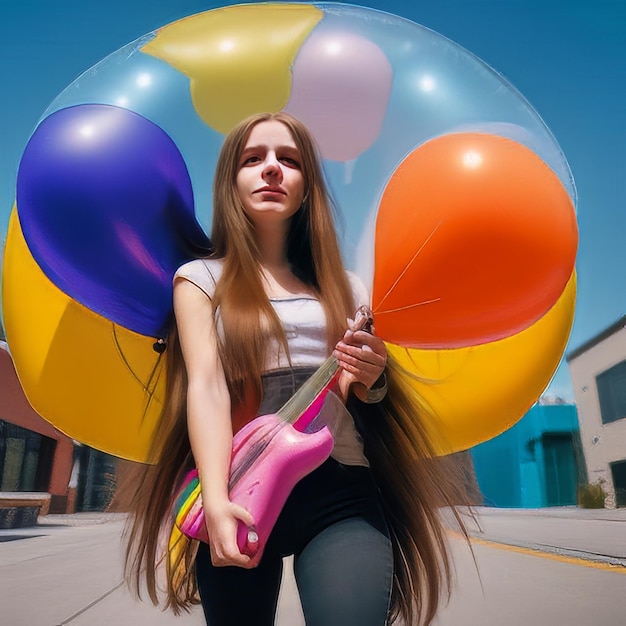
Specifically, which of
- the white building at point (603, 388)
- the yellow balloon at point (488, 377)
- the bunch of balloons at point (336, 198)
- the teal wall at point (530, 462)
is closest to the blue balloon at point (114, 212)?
the bunch of balloons at point (336, 198)

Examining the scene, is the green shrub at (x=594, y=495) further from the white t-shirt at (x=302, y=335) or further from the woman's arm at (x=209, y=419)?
the woman's arm at (x=209, y=419)

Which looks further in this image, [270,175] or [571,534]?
[571,534]

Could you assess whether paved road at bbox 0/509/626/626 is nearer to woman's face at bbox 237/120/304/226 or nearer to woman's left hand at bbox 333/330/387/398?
woman's left hand at bbox 333/330/387/398

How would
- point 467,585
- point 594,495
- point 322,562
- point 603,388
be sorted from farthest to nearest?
point 603,388, point 594,495, point 467,585, point 322,562

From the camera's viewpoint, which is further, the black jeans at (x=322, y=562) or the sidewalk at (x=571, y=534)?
the sidewalk at (x=571, y=534)

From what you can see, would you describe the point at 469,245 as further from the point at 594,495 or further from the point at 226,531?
the point at 594,495

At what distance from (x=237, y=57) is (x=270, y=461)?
1.12 meters

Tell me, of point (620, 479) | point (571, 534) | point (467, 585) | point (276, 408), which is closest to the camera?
point (276, 408)

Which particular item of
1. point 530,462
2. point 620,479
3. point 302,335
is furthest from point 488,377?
point 620,479

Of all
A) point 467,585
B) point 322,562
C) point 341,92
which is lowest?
point 467,585

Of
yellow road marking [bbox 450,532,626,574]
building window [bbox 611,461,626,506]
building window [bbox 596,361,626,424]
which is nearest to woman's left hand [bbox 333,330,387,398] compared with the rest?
yellow road marking [bbox 450,532,626,574]

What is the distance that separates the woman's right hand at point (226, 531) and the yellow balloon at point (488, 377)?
0.86 meters

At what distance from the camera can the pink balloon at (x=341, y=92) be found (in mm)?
1555

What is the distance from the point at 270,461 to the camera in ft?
3.26
